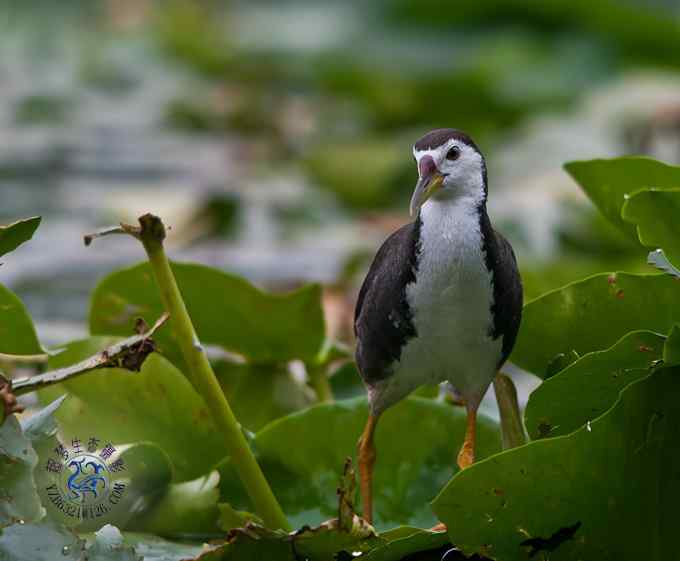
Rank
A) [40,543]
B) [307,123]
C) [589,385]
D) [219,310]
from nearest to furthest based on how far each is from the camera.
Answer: [40,543] < [589,385] < [219,310] < [307,123]

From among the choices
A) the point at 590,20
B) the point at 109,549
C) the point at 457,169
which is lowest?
the point at 590,20

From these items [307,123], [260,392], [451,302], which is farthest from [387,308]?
[307,123]

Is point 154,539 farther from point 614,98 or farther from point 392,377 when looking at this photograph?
point 614,98

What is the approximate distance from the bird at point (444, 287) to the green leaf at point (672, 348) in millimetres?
122

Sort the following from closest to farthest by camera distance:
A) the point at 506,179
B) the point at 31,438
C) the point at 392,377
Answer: the point at 31,438 < the point at 392,377 < the point at 506,179

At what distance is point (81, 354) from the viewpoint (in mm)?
1336

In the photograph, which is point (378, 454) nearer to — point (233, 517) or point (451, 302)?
point (233, 517)

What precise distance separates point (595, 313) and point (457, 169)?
203 millimetres

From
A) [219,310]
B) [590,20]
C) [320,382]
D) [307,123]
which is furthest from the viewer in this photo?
[590,20]

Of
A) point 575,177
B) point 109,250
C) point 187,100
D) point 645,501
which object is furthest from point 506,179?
point 645,501

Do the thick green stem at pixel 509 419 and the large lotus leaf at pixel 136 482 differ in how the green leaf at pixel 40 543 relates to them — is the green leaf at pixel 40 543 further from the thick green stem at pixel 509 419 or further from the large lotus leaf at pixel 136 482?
the thick green stem at pixel 509 419

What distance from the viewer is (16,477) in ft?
3.36

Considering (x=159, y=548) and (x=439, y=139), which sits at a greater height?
(x=439, y=139)

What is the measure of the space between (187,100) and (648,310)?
382 cm
